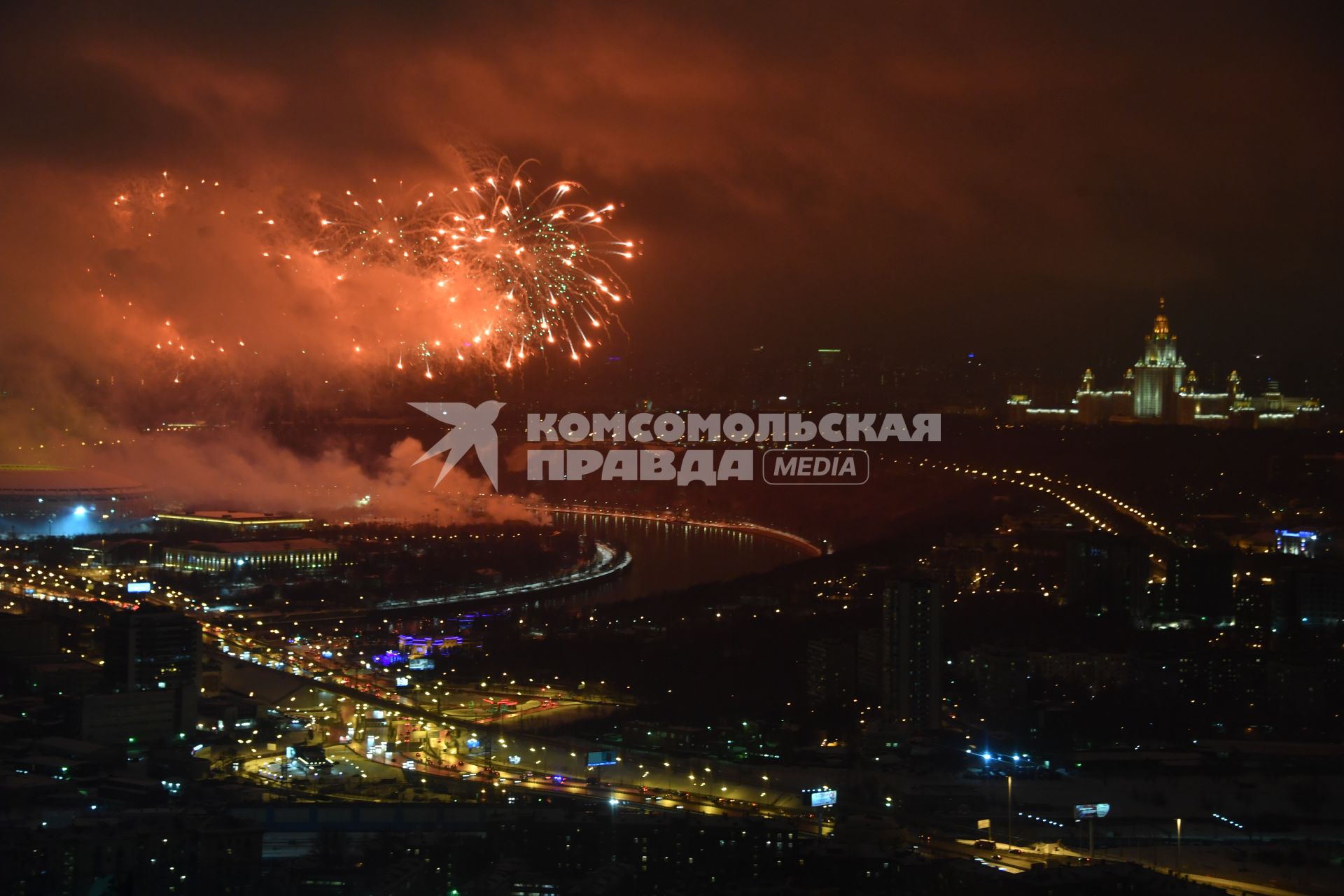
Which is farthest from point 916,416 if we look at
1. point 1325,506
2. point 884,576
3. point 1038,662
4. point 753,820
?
point 753,820

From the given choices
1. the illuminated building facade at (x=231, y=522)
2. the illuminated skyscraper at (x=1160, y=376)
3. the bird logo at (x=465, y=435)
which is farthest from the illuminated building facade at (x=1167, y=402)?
the illuminated building facade at (x=231, y=522)

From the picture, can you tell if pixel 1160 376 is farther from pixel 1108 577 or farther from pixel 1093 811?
pixel 1093 811

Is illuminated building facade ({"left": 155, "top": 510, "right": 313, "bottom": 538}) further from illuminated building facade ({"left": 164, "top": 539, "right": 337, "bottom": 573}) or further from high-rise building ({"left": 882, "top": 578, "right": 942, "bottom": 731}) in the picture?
high-rise building ({"left": 882, "top": 578, "right": 942, "bottom": 731})

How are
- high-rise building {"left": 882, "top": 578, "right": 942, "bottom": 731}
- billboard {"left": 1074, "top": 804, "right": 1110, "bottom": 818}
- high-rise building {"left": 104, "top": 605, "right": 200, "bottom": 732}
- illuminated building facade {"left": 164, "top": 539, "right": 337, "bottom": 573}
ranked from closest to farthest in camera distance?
1. billboard {"left": 1074, "top": 804, "right": 1110, "bottom": 818}
2. high-rise building {"left": 104, "top": 605, "right": 200, "bottom": 732}
3. high-rise building {"left": 882, "top": 578, "right": 942, "bottom": 731}
4. illuminated building facade {"left": 164, "top": 539, "right": 337, "bottom": 573}

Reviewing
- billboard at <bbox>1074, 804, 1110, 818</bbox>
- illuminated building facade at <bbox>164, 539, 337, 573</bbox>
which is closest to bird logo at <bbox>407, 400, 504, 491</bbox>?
illuminated building facade at <bbox>164, 539, 337, 573</bbox>

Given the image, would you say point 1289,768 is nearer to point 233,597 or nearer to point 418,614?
point 418,614

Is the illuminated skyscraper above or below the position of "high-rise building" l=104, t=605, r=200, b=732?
above

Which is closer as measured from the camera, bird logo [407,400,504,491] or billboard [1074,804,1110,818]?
billboard [1074,804,1110,818]

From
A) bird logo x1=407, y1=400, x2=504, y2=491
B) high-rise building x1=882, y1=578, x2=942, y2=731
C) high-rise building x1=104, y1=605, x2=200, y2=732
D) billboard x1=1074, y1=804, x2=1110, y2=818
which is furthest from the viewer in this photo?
bird logo x1=407, y1=400, x2=504, y2=491
